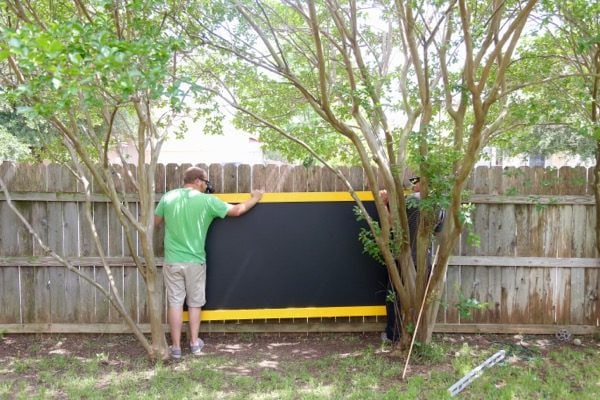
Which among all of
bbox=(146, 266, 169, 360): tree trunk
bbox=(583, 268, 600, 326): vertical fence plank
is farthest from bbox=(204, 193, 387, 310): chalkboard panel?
bbox=(583, 268, 600, 326): vertical fence plank

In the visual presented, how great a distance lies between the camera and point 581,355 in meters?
5.00

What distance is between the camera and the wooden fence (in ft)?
17.7

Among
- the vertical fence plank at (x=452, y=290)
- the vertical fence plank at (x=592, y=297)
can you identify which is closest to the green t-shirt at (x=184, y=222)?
the vertical fence plank at (x=452, y=290)

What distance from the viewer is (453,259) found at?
555 cm

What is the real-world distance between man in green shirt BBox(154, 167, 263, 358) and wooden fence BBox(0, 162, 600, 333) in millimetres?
429

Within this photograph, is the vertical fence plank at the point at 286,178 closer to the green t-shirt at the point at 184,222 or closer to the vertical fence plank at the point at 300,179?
the vertical fence plank at the point at 300,179

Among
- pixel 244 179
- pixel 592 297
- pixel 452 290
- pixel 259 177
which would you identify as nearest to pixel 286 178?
pixel 259 177

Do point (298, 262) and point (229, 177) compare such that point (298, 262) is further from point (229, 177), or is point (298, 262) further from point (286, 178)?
point (229, 177)

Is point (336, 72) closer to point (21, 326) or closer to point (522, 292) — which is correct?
point (522, 292)

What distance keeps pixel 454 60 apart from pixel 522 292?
2522 millimetres

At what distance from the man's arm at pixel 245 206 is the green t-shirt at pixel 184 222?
25 cm

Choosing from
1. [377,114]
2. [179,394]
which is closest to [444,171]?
[377,114]

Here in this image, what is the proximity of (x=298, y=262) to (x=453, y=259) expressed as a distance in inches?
63.2

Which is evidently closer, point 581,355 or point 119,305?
point 119,305
